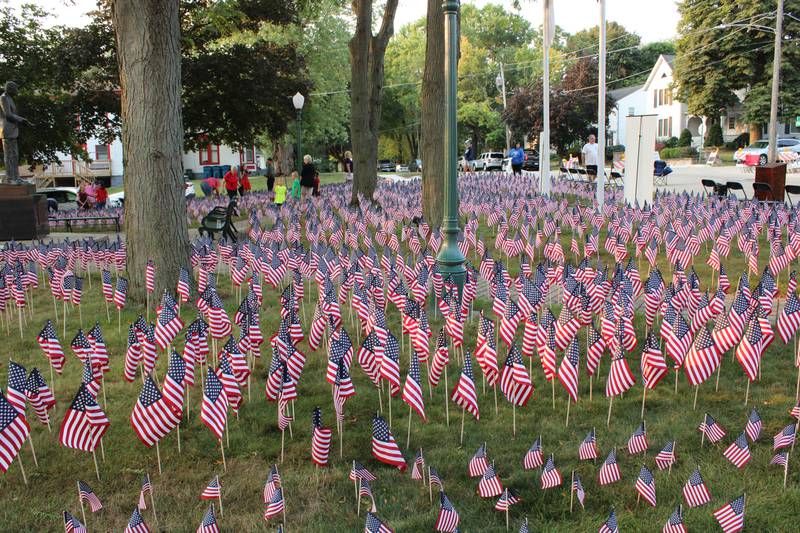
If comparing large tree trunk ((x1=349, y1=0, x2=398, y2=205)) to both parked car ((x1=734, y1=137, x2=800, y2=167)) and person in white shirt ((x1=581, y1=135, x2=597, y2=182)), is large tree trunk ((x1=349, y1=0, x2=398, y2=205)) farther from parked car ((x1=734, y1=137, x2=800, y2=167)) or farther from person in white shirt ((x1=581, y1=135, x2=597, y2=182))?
parked car ((x1=734, y1=137, x2=800, y2=167))

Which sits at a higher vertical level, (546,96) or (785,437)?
(546,96)

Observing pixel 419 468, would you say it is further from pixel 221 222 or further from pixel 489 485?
pixel 221 222

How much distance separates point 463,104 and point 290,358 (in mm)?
67648

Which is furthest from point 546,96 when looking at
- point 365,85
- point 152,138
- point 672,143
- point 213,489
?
point 672,143

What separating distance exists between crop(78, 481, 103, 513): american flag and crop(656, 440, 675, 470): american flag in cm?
357

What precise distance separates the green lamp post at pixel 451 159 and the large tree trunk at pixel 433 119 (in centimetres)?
452

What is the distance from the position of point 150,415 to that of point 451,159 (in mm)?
5524

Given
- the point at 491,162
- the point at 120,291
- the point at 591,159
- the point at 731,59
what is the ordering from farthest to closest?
1. the point at 491,162
2. the point at 731,59
3. the point at 591,159
4. the point at 120,291

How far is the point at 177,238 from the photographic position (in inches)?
400

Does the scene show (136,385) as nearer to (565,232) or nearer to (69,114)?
(565,232)

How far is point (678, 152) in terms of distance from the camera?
191 feet

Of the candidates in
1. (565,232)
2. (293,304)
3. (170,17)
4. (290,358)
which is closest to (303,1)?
(565,232)

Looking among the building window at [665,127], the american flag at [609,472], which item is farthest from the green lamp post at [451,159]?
the building window at [665,127]

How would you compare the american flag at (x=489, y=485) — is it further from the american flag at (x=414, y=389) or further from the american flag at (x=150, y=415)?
the american flag at (x=150, y=415)
